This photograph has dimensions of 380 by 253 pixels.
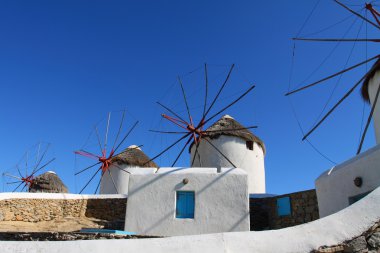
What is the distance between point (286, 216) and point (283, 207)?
390 mm

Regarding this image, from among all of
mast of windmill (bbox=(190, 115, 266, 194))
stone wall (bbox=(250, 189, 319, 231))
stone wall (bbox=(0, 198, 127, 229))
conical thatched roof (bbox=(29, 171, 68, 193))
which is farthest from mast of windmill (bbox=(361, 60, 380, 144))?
conical thatched roof (bbox=(29, 171, 68, 193))

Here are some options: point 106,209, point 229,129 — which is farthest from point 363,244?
point 229,129

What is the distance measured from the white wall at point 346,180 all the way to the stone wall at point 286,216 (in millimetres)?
4229

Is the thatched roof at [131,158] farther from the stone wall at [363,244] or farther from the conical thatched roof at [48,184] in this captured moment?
the stone wall at [363,244]

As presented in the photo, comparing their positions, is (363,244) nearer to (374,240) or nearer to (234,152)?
(374,240)

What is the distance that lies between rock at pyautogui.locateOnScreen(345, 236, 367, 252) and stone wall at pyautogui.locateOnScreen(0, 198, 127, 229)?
→ 1141cm

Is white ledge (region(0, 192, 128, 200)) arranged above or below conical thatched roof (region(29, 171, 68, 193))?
below

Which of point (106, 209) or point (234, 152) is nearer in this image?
point (106, 209)

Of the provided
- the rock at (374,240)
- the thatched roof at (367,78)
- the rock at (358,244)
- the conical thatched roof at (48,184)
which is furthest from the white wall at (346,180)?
the conical thatched roof at (48,184)

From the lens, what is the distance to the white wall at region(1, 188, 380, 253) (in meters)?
2.76

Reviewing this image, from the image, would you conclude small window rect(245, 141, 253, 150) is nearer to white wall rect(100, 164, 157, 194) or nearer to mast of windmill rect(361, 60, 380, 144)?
mast of windmill rect(361, 60, 380, 144)

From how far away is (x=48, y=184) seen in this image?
2248 cm

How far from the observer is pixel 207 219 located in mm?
10422

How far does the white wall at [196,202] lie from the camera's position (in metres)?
10.4
